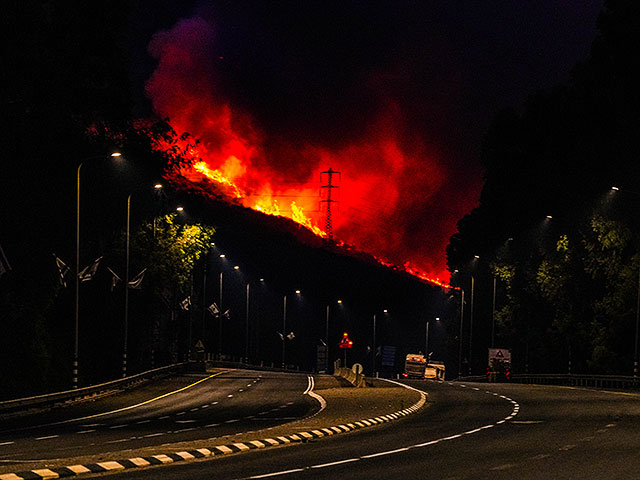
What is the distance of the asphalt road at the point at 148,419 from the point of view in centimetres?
2473

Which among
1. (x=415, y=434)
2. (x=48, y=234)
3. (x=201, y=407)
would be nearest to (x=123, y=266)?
(x=48, y=234)

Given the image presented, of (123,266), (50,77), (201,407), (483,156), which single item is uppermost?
(483,156)

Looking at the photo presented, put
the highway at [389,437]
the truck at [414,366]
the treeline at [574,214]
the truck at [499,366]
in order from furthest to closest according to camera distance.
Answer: the truck at [414,366], the truck at [499,366], the treeline at [574,214], the highway at [389,437]

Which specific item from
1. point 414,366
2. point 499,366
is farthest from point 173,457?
point 414,366

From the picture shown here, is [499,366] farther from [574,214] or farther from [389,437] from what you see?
[389,437]

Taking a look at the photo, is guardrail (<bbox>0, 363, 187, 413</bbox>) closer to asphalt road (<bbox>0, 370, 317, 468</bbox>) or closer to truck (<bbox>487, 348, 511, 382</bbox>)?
asphalt road (<bbox>0, 370, 317, 468</bbox>)

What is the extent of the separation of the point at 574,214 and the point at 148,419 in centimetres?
6289

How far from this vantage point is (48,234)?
5469cm

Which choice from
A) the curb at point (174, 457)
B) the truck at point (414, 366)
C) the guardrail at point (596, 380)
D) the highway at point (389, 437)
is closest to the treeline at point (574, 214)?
the guardrail at point (596, 380)

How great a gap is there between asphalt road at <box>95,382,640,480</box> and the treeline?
3310 centimetres

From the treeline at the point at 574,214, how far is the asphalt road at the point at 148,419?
24.2m

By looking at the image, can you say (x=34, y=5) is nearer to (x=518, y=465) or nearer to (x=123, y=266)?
(x=123, y=266)

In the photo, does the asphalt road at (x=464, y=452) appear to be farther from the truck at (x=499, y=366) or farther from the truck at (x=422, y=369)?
the truck at (x=422, y=369)

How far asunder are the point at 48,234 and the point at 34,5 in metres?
10.8
